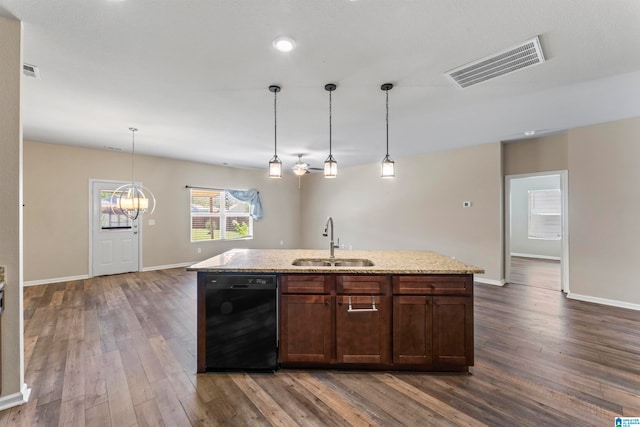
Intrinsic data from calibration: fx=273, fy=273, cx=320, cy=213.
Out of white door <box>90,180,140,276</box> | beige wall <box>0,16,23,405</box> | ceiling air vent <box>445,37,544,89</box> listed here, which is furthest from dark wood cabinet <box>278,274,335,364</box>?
white door <box>90,180,140,276</box>

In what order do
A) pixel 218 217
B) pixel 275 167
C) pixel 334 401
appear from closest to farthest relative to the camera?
pixel 334 401, pixel 275 167, pixel 218 217

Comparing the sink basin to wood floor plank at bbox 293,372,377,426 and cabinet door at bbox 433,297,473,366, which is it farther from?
wood floor plank at bbox 293,372,377,426

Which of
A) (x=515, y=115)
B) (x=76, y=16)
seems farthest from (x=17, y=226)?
(x=515, y=115)

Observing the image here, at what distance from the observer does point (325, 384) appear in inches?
83.6

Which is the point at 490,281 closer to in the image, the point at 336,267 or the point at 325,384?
the point at 336,267

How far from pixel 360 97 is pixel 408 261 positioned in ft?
6.03

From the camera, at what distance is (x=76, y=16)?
1.79 meters

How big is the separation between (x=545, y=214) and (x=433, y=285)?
7.91m

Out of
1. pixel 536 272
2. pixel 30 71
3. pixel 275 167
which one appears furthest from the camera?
pixel 536 272

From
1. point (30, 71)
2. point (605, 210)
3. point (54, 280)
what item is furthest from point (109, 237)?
point (605, 210)

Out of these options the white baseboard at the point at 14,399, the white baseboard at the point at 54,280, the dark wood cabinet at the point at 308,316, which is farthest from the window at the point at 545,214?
the white baseboard at the point at 54,280

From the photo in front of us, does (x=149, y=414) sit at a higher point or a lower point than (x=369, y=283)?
lower

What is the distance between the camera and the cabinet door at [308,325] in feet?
7.41

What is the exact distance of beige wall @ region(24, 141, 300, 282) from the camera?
489 centimetres
